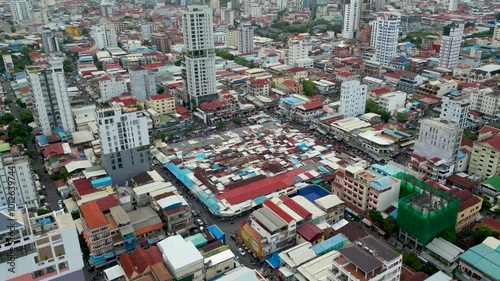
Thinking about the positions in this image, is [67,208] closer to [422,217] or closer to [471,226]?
[422,217]

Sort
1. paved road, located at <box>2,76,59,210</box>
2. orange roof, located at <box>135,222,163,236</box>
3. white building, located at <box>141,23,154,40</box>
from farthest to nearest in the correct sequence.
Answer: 1. white building, located at <box>141,23,154,40</box>
2. paved road, located at <box>2,76,59,210</box>
3. orange roof, located at <box>135,222,163,236</box>

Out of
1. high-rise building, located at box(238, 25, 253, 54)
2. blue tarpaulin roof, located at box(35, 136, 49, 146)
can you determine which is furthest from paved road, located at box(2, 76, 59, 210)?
high-rise building, located at box(238, 25, 253, 54)

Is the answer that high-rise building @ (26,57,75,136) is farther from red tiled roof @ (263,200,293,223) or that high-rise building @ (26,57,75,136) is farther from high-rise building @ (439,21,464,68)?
high-rise building @ (439,21,464,68)

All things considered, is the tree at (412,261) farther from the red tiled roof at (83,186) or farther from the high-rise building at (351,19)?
the high-rise building at (351,19)

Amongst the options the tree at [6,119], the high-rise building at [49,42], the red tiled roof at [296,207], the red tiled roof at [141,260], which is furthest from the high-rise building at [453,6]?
the red tiled roof at [141,260]

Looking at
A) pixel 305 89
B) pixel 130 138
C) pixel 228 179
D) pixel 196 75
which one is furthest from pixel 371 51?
pixel 130 138

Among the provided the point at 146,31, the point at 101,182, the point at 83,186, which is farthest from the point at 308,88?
the point at 146,31
